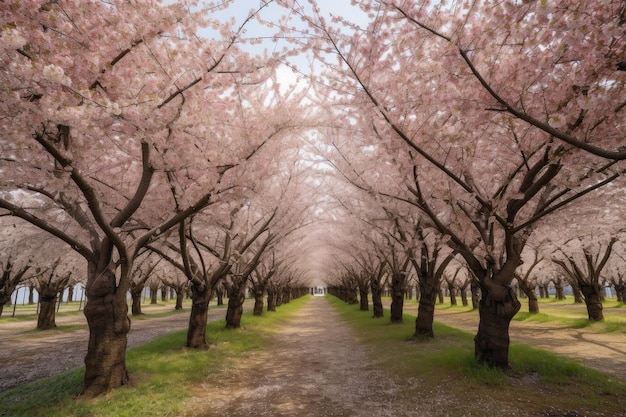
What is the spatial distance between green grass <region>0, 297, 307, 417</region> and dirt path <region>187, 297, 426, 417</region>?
61cm

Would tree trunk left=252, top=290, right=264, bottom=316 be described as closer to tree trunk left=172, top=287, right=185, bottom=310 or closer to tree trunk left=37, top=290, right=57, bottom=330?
tree trunk left=37, top=290, right=57, bottom=330

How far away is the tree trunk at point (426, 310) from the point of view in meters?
14.1

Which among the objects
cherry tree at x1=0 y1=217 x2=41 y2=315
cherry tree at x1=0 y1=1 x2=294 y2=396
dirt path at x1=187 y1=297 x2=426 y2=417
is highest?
cherry tree at x1=0 y1=1 x2=294 y2=396

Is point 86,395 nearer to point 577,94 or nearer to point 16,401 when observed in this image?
point 16,401

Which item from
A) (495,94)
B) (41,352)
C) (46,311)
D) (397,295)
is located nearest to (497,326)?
(495,94)

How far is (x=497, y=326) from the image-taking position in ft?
28.5

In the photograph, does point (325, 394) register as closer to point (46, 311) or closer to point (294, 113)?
point (294, 113)

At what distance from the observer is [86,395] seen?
7230 mm

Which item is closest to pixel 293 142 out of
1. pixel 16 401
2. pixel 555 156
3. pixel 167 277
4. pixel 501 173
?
pixel 501 173

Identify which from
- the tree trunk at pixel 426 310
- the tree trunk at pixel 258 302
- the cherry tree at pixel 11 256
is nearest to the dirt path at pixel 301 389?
the tree trunk at pixel 426 310

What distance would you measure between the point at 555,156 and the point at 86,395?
10.6 m

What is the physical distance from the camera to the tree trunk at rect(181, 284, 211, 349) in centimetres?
1255

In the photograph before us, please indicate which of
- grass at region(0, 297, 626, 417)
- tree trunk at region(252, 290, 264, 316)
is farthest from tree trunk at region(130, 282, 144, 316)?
grass at region(0, 297, 626, 417)

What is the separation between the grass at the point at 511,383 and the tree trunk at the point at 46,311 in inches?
929
